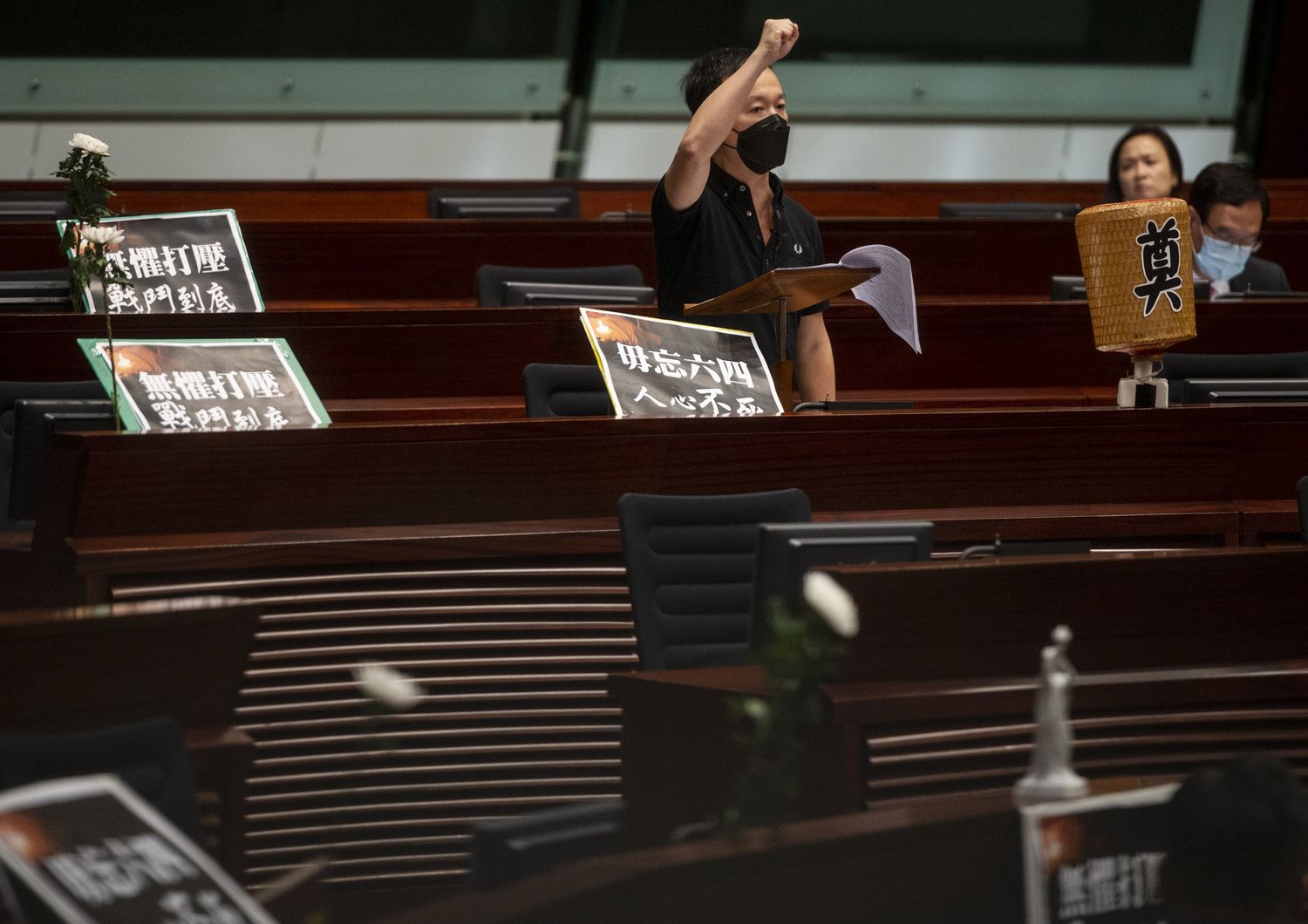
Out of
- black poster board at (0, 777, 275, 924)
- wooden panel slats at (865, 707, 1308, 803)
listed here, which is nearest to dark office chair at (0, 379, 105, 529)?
wooden panel slats at (865, 707, 1308, 803)

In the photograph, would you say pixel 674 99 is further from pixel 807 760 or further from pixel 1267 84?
pixel 807 760

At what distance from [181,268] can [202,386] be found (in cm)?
158

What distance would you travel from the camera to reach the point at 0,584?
309 cm

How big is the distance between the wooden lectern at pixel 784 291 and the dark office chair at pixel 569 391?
1.30 ft

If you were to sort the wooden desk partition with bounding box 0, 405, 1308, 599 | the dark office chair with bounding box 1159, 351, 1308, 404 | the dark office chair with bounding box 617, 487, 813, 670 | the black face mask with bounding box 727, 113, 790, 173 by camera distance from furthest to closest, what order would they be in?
the dark office chair with bounding box 1159, 351, 1308, 404, the black face mask with bounding box 727, 113, 790, 173, the wooden desk partition with bounding box 0, 405, 1308, 599, the dark office chair with bounding box 617, 487, 813, 670

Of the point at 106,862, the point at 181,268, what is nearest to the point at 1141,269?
the point at 181,268

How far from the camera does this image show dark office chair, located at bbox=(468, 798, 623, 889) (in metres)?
1.66

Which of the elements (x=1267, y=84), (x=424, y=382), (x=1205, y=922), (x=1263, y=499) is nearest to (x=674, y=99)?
(x=1267, y=84)

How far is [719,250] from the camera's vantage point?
11.4ft

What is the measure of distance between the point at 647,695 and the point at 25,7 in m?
7.08

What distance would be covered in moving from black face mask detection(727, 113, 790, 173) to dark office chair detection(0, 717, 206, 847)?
204cm

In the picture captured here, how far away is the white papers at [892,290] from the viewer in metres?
3.33

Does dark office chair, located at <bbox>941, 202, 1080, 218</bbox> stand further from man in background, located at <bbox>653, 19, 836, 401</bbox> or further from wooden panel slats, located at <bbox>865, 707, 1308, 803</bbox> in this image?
wooden panel slats, located at <bbox>865, 707, 1308, 803</bbox>

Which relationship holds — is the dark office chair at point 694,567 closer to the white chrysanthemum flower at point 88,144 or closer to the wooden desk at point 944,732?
the wooden desk at point 944,732
